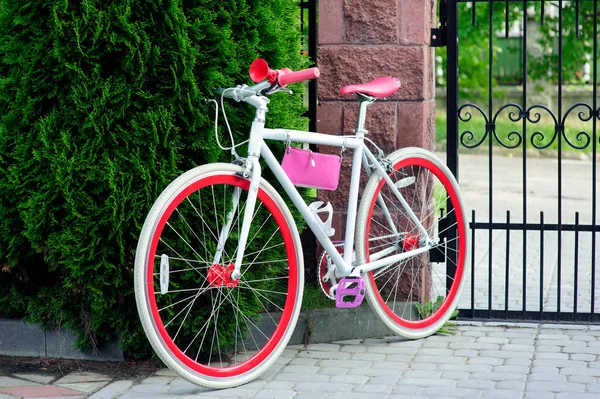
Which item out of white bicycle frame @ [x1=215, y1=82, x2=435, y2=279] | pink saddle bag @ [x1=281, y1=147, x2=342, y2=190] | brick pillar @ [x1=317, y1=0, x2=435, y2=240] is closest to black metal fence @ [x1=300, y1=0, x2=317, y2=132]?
brick pillar @ [x1=317, y1=0, x2=435, y2=240]

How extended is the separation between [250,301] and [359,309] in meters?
0.76

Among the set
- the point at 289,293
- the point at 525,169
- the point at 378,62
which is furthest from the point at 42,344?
the point at 525,169

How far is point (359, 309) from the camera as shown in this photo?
525 cm

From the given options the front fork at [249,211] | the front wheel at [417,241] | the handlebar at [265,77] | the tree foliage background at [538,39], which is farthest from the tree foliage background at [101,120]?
→ the tree foliage background at [538,39]

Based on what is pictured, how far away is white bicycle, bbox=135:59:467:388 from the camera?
13.8 ft

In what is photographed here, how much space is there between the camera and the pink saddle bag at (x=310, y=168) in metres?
4.61

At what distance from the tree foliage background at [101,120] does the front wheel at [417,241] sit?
3.67 ft

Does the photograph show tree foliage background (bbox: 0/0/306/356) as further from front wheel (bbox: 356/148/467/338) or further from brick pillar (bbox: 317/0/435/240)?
front wheel (bbox: 356/148/467/338)

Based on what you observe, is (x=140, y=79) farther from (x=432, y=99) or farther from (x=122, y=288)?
(x=432, y=99)

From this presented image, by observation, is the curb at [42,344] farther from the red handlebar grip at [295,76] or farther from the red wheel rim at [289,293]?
the red handlebar grip at [295,76]

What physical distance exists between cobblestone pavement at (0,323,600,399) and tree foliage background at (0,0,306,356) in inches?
14.1

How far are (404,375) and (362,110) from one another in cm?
129

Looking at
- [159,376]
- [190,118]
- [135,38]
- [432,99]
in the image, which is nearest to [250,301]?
[159,376]

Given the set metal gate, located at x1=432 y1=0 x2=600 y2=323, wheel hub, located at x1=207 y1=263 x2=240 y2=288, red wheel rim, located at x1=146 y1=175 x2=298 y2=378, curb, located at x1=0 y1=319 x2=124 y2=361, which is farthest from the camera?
metal gate, located at x1=432 y1=0 x2=600 y2=323
